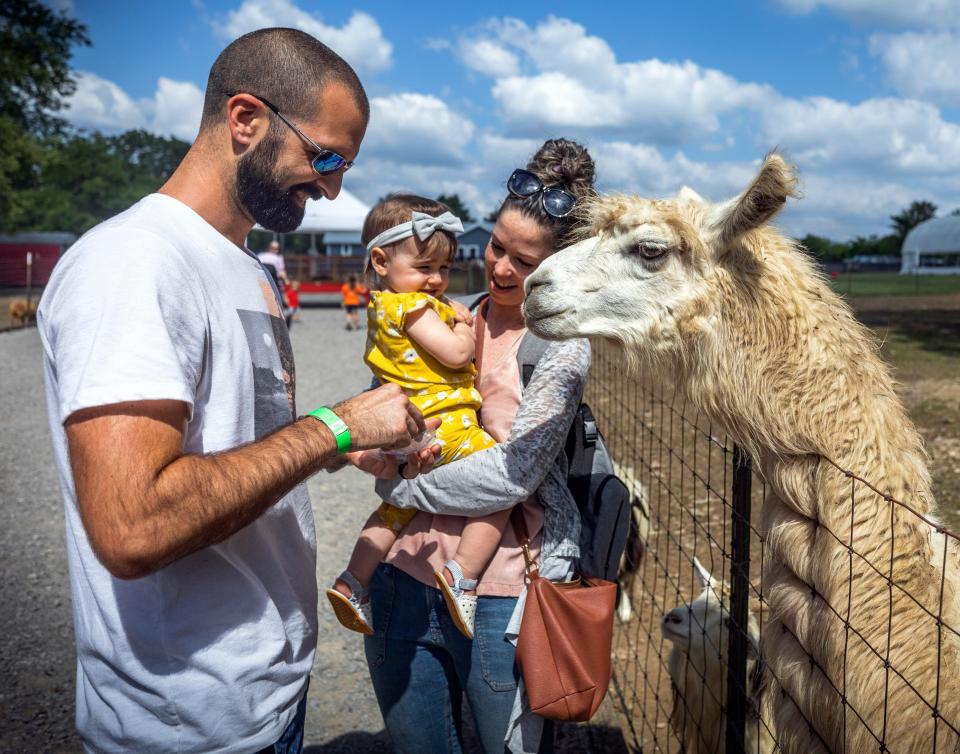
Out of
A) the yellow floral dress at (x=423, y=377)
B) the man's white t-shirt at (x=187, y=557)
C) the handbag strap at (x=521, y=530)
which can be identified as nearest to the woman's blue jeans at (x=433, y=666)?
the handbag strap at (x=521, y=530)

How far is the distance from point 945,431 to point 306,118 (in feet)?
28.9

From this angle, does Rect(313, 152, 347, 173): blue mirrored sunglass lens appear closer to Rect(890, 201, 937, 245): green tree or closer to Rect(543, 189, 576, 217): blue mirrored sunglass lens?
Rect(543, 189, 576, 217): blue mirrored sunglass lens

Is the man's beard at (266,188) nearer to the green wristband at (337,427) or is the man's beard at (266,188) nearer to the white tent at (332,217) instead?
the green wristband at (337,427)

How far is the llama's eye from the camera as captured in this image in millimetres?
2318

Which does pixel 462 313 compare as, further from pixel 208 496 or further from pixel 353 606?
pixel 208 496

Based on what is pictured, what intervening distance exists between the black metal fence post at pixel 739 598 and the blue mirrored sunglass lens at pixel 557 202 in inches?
33.5

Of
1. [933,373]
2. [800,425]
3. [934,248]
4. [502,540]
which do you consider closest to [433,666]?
[502,540]

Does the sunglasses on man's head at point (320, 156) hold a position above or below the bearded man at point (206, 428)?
above

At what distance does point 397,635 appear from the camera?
224 centimetres

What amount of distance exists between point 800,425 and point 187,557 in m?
1.51

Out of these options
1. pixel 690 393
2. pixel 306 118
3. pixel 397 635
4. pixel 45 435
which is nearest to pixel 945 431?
pixel 690 393

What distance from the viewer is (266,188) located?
1.74 m

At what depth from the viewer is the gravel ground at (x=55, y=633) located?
12.0ft

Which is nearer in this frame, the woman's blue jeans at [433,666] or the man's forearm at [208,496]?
the man's forearm at [208,496]
